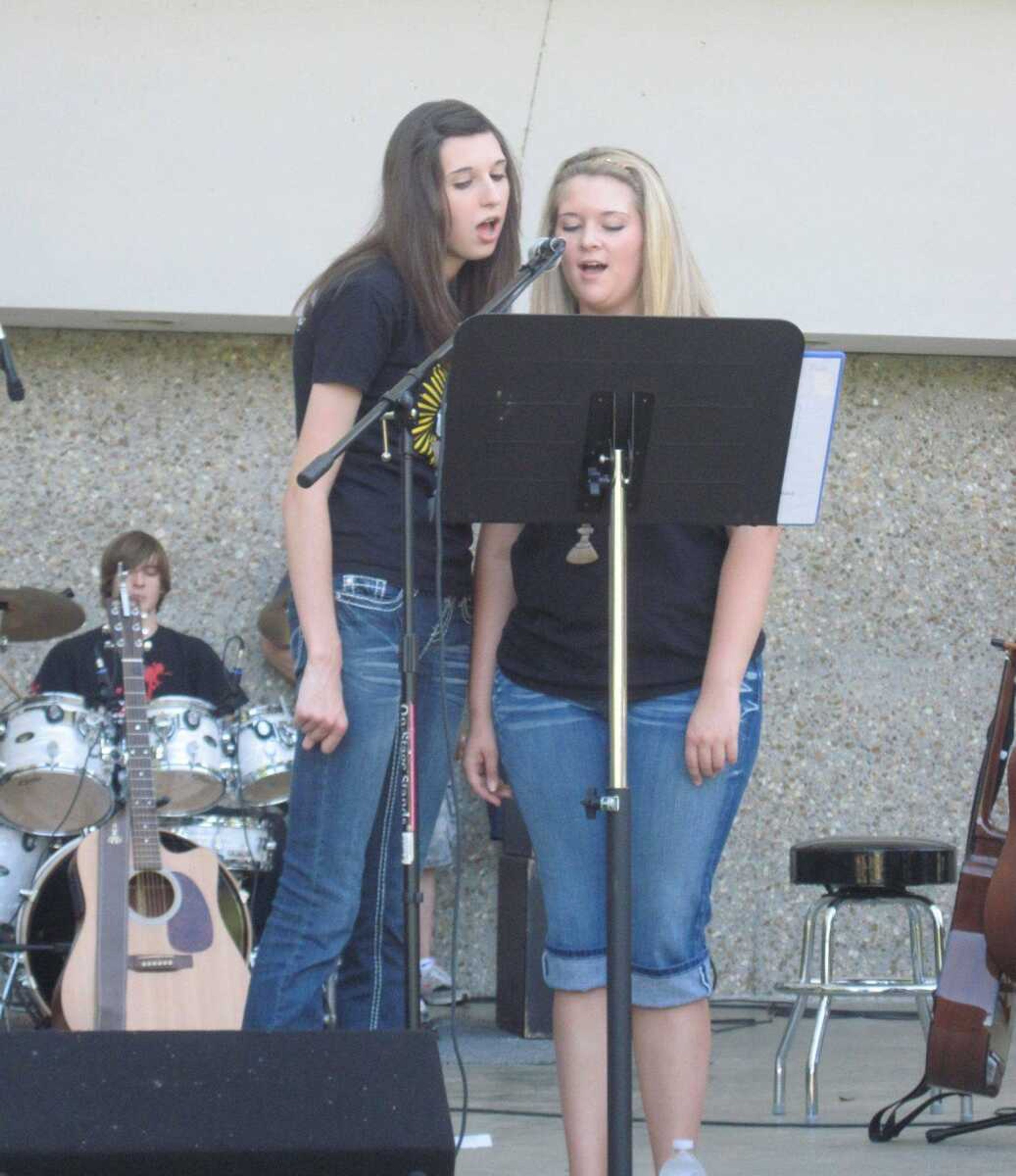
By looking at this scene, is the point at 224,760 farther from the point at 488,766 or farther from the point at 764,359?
the point at 764,359

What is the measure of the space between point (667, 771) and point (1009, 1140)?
1.59 metres

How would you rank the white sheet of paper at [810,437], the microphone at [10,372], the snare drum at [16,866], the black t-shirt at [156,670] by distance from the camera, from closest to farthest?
the white sheet of paper at [810,437] → the microphone at [10,372] → the snare drum at [16,866] → the black t-shirt at [156,670]

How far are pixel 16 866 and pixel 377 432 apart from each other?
2.74m

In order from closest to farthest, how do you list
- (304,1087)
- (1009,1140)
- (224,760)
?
(304,1087) → (1009,1140) → (224,760)

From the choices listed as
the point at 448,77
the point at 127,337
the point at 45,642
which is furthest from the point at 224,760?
the point at 448,77

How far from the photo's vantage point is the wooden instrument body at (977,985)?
3.37 metres

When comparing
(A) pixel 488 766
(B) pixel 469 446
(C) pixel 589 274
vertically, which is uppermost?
(C) pixel 589 274

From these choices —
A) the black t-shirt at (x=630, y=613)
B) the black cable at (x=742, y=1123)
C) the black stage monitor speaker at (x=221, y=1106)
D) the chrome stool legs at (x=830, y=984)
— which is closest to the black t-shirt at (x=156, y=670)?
the black cable at (x=742, y=1123)

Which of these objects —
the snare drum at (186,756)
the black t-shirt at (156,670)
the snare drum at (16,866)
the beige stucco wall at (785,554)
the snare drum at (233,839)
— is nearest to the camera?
the snare drum at (186,756)

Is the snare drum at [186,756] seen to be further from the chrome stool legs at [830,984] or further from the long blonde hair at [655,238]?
the long blonde hair at [655,238]

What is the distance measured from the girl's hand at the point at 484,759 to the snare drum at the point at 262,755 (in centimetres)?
238

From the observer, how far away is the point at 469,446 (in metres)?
2.38

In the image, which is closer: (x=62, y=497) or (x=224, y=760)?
(x=224, y=760)

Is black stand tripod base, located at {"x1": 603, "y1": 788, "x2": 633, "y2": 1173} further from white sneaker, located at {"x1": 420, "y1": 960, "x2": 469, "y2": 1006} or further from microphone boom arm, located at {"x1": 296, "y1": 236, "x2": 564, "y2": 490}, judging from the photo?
white sneaker, located at {"x1": 420, "y1": 960, "x2": 469, "y2": 1006}
